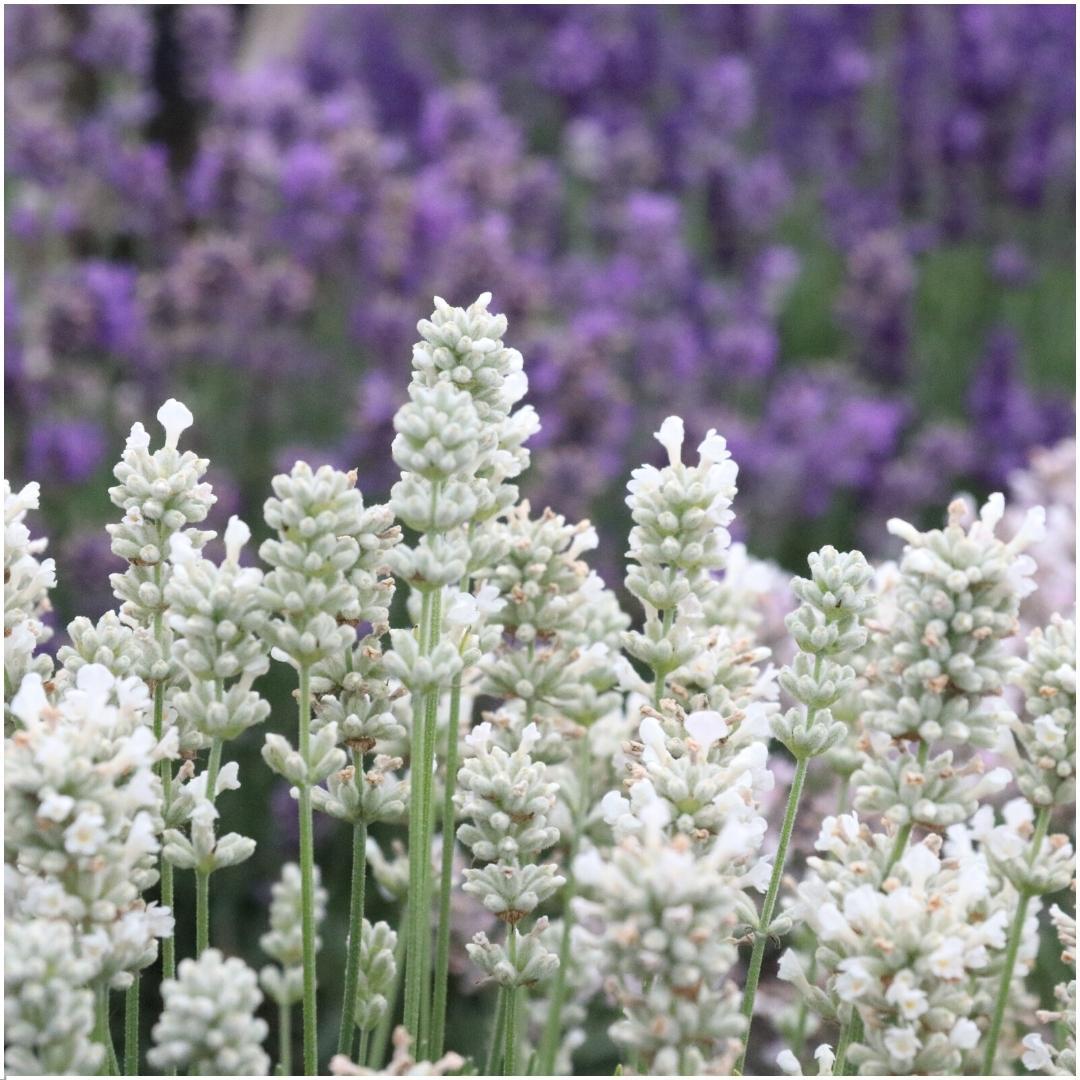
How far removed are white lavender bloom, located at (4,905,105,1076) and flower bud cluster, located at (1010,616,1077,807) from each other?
0.55 metres

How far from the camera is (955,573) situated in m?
0.89

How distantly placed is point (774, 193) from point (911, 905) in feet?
11.9

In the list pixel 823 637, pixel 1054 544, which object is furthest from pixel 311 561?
pixel 1054 544

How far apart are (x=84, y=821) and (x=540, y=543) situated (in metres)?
0.42

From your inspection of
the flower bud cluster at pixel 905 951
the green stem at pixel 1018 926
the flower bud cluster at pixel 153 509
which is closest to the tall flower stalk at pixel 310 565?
the flower bud cluster at pixel 153 509

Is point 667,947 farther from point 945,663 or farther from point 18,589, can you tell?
point 18,589

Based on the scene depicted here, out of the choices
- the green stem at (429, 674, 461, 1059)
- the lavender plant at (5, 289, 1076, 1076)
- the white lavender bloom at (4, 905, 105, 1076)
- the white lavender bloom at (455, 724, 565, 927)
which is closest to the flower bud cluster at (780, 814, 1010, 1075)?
the lavender plant at (5, 289, 1076, 1076)

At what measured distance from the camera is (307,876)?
96 cm

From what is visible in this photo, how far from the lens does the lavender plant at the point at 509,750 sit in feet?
2.65

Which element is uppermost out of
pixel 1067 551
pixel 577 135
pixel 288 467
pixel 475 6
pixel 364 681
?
pixel 475 6

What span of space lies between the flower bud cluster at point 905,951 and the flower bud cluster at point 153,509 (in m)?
0.44

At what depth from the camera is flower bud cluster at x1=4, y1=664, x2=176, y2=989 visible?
801 mm

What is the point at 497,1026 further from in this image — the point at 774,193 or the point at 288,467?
the point at 774,193

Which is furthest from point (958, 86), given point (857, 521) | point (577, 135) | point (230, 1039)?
point (230, 1039)
